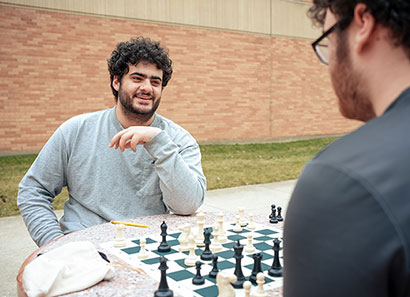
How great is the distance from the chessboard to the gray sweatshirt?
394 millimetres

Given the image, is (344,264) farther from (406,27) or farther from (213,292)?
(213,292)

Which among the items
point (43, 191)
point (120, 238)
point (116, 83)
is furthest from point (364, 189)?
point (116, 83)

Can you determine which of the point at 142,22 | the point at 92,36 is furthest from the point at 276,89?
the point at 92,36

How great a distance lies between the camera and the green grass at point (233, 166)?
23.6ft

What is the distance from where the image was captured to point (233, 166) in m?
9.85

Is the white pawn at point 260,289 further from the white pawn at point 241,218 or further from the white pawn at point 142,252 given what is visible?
the white pawn at point 241,218

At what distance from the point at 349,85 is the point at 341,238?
39cm

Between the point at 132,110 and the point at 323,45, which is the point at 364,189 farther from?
the point at 132,110

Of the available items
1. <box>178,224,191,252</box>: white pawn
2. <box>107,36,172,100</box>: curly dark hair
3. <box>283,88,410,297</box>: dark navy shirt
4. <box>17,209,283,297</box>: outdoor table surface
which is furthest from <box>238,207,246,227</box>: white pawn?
<box>283,88,410,297</box>: dark navy shirt

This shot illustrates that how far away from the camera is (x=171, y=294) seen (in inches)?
55.5

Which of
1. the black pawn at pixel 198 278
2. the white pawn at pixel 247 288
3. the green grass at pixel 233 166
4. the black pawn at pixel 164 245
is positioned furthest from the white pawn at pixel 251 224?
the green grass at pixel 233 166

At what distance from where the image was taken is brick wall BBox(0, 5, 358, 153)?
10.8 m

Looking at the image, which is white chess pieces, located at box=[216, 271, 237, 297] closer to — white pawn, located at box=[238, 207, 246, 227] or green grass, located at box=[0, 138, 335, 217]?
white pawn, located at box=[238, 207, 246, 227]

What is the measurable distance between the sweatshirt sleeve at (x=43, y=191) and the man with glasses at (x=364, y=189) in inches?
75.2
